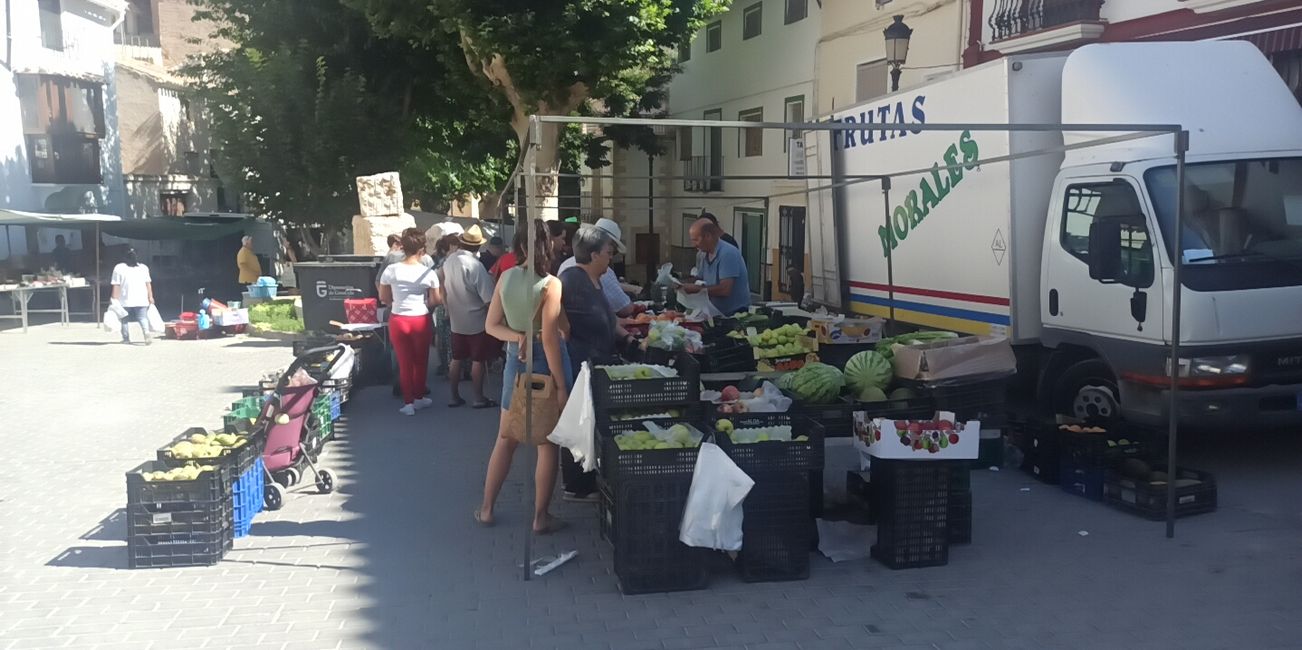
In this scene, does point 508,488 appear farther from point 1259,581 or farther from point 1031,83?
point 1031,83

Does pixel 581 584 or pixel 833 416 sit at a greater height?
pixel 833 416

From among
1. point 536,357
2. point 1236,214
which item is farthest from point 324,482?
point 1236,214

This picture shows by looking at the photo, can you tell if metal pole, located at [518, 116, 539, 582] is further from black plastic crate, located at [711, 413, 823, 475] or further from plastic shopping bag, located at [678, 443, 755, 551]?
black plastic crate, located at [711, 413, 823, 475]

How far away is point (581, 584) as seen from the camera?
5.41 m

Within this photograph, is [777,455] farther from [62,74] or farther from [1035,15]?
[62,74]

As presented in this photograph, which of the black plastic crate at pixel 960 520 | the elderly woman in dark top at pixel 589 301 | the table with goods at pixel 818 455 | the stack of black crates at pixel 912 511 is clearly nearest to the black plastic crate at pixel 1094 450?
the table with goods at pixel 818 455

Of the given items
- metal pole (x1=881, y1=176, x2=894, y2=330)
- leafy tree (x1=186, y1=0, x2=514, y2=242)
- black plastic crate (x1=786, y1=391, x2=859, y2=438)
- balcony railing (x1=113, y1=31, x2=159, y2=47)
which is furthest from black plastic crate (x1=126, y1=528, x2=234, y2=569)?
balcony railing (x1=113, y1=31, x2=159, y2=47)

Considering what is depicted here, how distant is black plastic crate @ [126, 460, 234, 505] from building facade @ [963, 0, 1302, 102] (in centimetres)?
1045

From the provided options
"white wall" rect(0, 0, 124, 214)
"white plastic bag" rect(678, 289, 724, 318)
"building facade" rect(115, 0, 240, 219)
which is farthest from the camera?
"building facade" rect(115, 0, 240, 219)

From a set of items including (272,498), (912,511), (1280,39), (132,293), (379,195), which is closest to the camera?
(912,511)

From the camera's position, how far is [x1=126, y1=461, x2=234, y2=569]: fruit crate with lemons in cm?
557

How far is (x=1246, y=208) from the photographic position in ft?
23.5

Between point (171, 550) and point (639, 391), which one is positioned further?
point (639, 391)

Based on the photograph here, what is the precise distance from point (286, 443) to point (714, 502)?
350 cm
